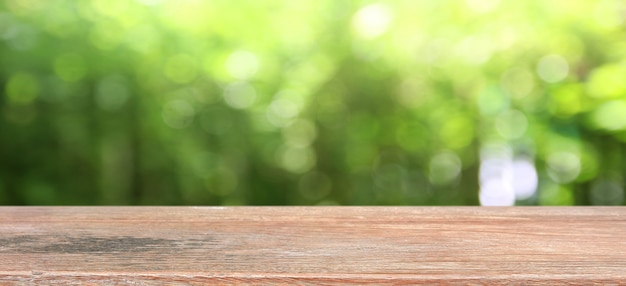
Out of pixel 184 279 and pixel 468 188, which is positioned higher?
pixel 184 279

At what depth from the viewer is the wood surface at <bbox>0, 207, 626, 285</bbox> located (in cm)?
53

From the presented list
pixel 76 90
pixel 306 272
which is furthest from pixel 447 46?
pixel 306 272

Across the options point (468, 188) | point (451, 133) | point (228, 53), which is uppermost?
point (228, 53)

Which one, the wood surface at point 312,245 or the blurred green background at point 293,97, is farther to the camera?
the blurred green background at point 293,97

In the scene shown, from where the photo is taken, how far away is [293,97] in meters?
1.98

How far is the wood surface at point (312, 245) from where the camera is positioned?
0.53m

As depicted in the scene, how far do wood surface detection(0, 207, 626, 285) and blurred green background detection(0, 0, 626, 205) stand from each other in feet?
3.58

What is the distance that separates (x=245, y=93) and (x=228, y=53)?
13 cm

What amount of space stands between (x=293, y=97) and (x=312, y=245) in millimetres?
1359

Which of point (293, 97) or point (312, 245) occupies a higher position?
point (312, 245)

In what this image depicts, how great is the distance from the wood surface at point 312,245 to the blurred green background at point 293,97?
1092 millimetres

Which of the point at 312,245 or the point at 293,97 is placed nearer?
the point at 312,245

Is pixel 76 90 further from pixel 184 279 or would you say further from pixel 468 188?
pixel 184 279

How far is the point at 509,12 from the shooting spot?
1980 mm
